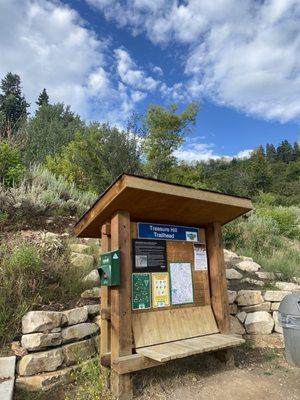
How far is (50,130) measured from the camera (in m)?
31.2

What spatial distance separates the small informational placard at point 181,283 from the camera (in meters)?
4.44

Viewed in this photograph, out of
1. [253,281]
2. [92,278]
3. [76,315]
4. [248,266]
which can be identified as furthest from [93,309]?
[248,266]

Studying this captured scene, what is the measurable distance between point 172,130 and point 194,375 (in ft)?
50.5

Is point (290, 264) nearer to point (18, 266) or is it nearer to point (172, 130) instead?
point (18, 266)

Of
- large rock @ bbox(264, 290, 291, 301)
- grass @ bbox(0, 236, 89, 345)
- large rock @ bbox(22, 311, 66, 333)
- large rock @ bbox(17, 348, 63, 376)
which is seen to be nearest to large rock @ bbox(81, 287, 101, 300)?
grass @ bbox(0, 236, 89, 345)

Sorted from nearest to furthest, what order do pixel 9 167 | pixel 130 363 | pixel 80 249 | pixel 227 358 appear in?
1. pixel 130 363
2. pixel 227 358
3. pixel 80 249
4. pixel 9 167

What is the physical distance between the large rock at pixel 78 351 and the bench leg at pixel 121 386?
57 centimetres

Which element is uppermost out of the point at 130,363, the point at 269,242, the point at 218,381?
the point at 269,242

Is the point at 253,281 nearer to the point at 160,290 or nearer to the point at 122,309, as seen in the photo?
the point at 160,290

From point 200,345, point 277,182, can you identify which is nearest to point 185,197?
point 200,345

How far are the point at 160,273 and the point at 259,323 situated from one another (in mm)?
2350

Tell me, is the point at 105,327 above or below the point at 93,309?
below

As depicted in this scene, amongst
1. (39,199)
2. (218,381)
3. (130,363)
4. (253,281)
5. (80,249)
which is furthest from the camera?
(39,199)

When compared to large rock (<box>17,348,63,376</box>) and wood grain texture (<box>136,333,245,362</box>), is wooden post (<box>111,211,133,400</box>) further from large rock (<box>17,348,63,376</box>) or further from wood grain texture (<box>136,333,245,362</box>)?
large rock (<box>17,348,63,376</box>)
